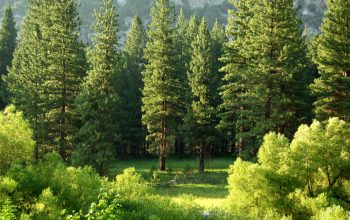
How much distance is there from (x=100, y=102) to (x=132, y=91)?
23401 millimetres

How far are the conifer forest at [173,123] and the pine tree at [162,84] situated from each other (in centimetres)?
15

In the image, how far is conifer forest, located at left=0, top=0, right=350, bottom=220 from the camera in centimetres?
1403

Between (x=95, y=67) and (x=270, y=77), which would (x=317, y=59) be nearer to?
(x=270, y=77)

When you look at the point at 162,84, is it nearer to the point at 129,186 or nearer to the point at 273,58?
the point at 273,58

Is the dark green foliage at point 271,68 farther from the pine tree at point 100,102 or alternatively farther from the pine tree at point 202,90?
the pine tree at point 100,102

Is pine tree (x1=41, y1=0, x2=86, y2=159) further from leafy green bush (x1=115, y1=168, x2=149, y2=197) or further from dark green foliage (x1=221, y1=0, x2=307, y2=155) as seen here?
leafy green bush (x1=115, y1=168, x2=149, y2=197)

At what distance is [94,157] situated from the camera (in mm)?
34062

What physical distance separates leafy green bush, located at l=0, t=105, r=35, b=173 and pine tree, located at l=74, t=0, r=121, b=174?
19.3 metres

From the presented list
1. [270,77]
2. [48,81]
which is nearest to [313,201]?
[270,77]

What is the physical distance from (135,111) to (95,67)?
20.6 metres

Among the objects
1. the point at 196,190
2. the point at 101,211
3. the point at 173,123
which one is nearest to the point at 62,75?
the point at 173,123

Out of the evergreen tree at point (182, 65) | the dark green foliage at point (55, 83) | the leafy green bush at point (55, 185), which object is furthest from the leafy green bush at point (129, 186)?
the evergreen tree at point (182, 65)

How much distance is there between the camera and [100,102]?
35.0 metres

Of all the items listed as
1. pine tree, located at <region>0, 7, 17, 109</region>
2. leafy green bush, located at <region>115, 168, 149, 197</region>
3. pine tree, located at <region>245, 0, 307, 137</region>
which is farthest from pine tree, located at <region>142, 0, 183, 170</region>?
pine tree, located at <region>0, 7, 17, 109</region>
